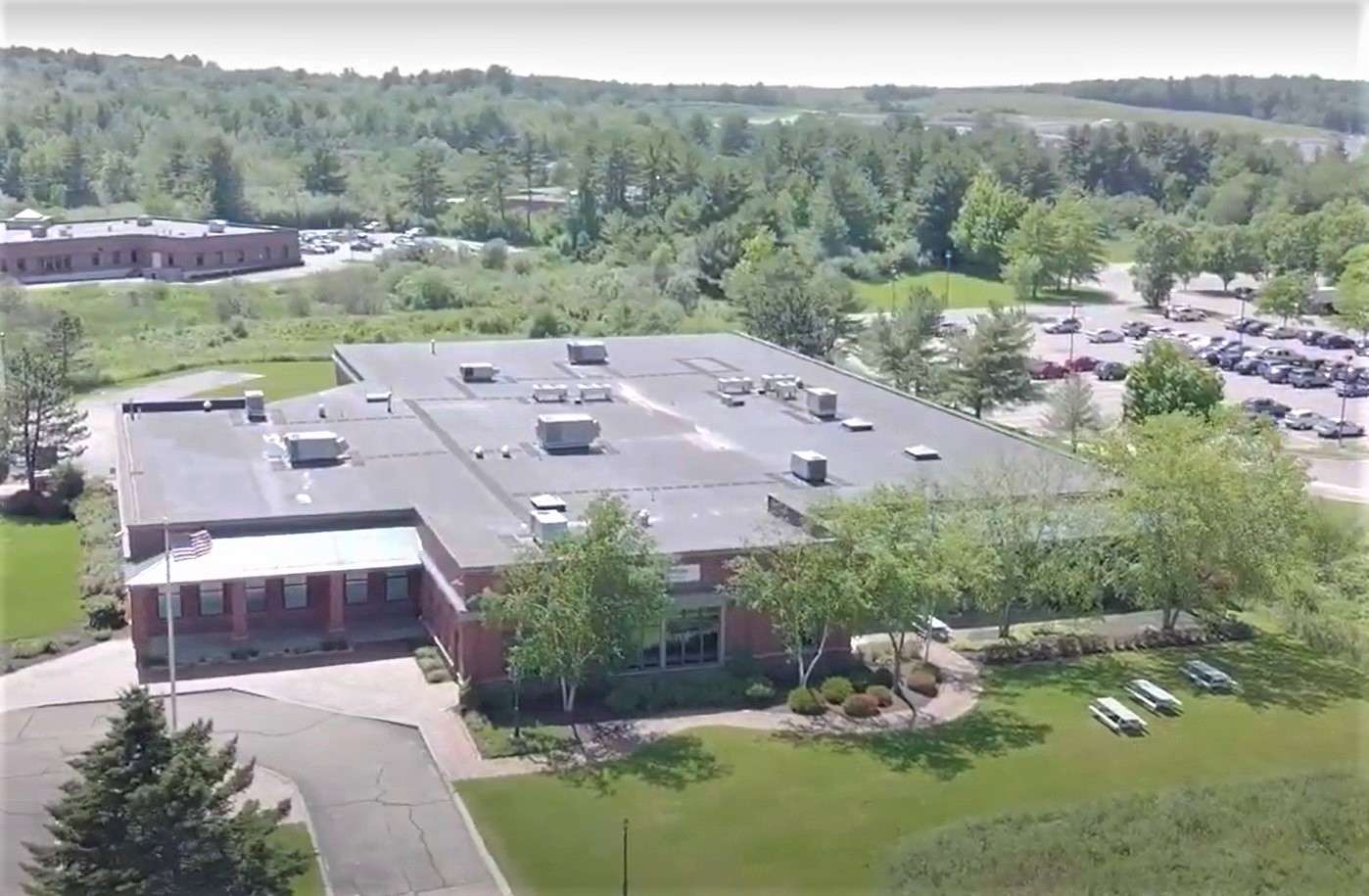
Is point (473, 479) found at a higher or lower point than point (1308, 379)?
higher

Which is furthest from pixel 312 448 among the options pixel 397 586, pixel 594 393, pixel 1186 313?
pixel 1186 313

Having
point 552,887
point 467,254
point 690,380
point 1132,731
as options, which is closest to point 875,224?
point 467,254

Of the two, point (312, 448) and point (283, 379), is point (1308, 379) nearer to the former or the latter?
point (283, 379)

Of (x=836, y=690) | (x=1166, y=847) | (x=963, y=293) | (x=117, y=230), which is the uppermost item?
(x=117, y=230)

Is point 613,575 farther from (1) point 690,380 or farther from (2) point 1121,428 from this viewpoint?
(1) point 690,380

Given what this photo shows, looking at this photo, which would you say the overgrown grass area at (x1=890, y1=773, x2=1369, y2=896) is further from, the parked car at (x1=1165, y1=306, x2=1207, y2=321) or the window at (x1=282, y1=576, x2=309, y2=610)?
the parked car at (x1=1165, y1=306, x2=1207, y2=321)

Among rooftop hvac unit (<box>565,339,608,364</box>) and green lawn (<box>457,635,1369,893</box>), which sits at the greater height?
rooftop hvac unit (<box>565,339,608,364</box>)

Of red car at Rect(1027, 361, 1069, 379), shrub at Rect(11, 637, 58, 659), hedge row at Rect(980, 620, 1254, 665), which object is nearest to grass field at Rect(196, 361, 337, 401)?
shrub at Rect(11, 637, 58, 659)
